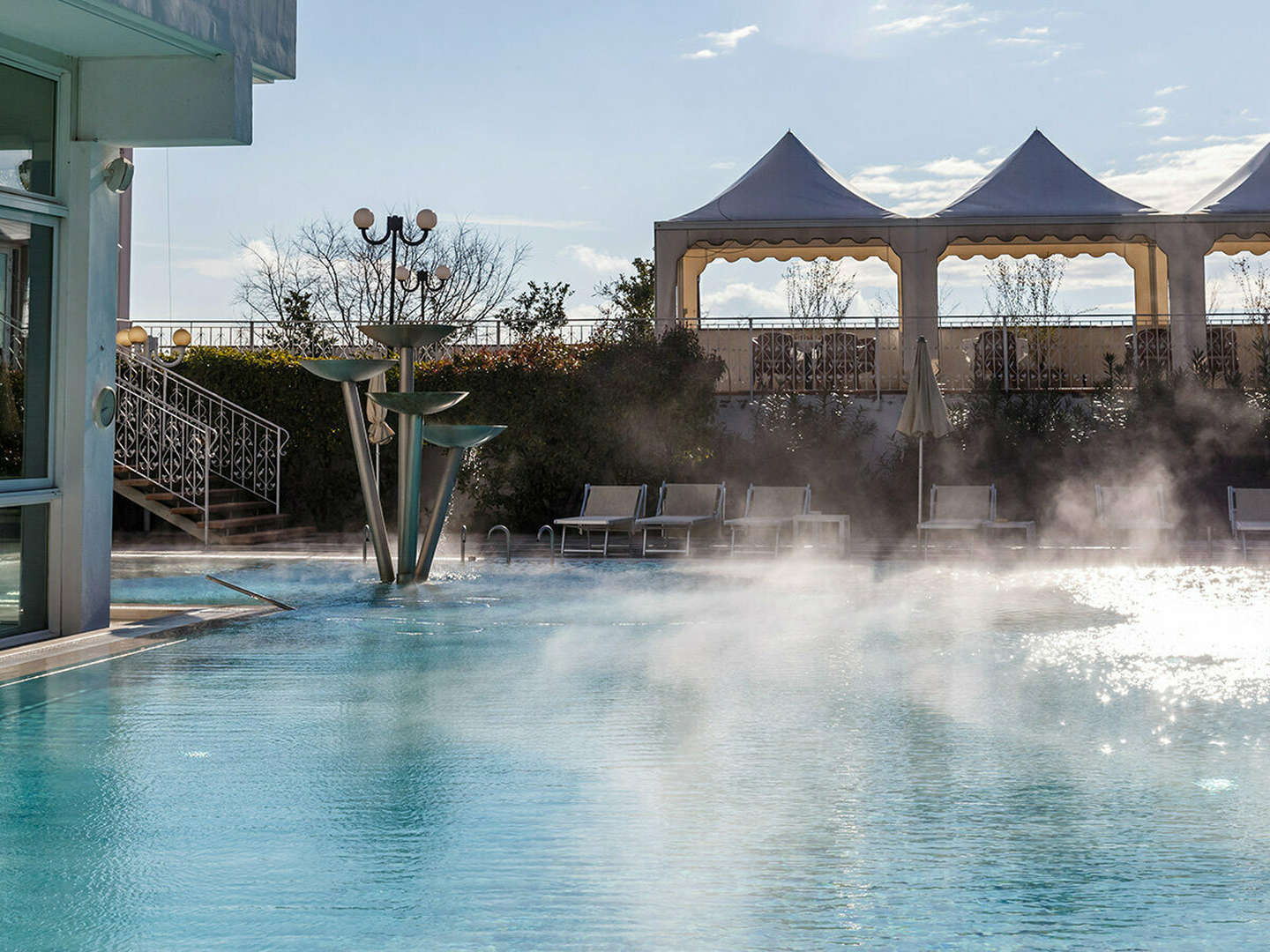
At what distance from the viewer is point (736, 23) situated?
15609 millimetres

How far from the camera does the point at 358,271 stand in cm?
3675

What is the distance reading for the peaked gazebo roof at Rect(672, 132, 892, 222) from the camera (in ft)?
60.2

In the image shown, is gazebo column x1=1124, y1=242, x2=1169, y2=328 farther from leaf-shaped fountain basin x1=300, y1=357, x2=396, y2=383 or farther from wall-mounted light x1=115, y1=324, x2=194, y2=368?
wall-mounted light x1=115, y1=324, x2=194, y2=368

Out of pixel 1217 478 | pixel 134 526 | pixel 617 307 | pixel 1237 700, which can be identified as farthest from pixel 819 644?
pixel 617 307

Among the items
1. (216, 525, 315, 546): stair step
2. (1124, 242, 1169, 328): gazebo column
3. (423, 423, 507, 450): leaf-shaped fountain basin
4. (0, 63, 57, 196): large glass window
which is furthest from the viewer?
(1124, 242, 1169, 328): gazebo column

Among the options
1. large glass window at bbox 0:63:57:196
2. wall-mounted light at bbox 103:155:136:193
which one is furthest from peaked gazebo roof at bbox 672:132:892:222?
large glass window at bbox 0:63:57:196

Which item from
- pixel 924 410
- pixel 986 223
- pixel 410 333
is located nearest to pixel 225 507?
pixel 410 333

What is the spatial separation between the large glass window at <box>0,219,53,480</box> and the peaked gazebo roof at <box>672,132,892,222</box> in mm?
11914

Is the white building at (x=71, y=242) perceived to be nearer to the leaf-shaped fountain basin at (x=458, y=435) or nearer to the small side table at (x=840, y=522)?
the leaf-shaped fountain basin at (x=458, y=435)

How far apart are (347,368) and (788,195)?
406 inches

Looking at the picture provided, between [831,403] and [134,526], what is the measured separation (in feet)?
29.6

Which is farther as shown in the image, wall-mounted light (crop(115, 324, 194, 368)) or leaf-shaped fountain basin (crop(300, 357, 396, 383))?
wall-mounted light (crop(115, 324, 194, 368))

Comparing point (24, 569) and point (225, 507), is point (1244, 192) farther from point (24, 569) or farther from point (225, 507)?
point (24, 569)

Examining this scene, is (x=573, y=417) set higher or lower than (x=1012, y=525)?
higher
